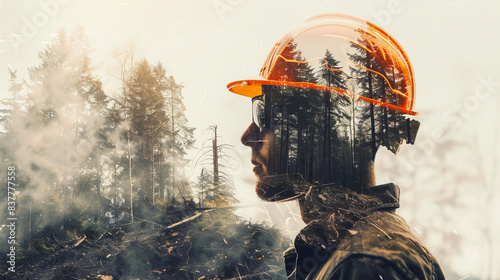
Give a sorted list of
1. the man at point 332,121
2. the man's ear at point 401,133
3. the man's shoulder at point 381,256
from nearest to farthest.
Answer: the man's shoulder at point 381,256, the man at point 332,121, the man's ear at point 401,133

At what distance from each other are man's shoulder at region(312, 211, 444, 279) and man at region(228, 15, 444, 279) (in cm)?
22

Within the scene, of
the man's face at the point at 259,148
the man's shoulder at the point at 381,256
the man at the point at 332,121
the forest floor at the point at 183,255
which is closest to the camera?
the man's shoulder at the point at 381,256

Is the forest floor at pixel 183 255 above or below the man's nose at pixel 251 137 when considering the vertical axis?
below

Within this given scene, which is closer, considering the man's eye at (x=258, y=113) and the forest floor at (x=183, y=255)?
the man's eye at (x=258, y=113)

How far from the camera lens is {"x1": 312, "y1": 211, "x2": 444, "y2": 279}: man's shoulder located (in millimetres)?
1446

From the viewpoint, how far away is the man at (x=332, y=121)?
2215 millimetres

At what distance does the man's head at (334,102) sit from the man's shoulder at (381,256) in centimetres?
56

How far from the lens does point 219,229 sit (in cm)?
787

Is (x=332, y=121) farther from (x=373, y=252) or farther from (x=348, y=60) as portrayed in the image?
(x=373, y=252)

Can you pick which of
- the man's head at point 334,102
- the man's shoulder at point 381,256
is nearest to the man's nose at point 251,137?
the man's head at point 334,102

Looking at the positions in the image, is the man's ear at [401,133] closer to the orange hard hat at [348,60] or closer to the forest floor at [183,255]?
the orange hard hat at [348,60]

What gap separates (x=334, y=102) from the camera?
92.0 inches

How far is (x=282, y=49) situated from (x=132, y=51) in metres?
10.3

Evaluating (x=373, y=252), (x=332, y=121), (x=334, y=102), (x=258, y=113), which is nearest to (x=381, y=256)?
(x=373, y=252)
